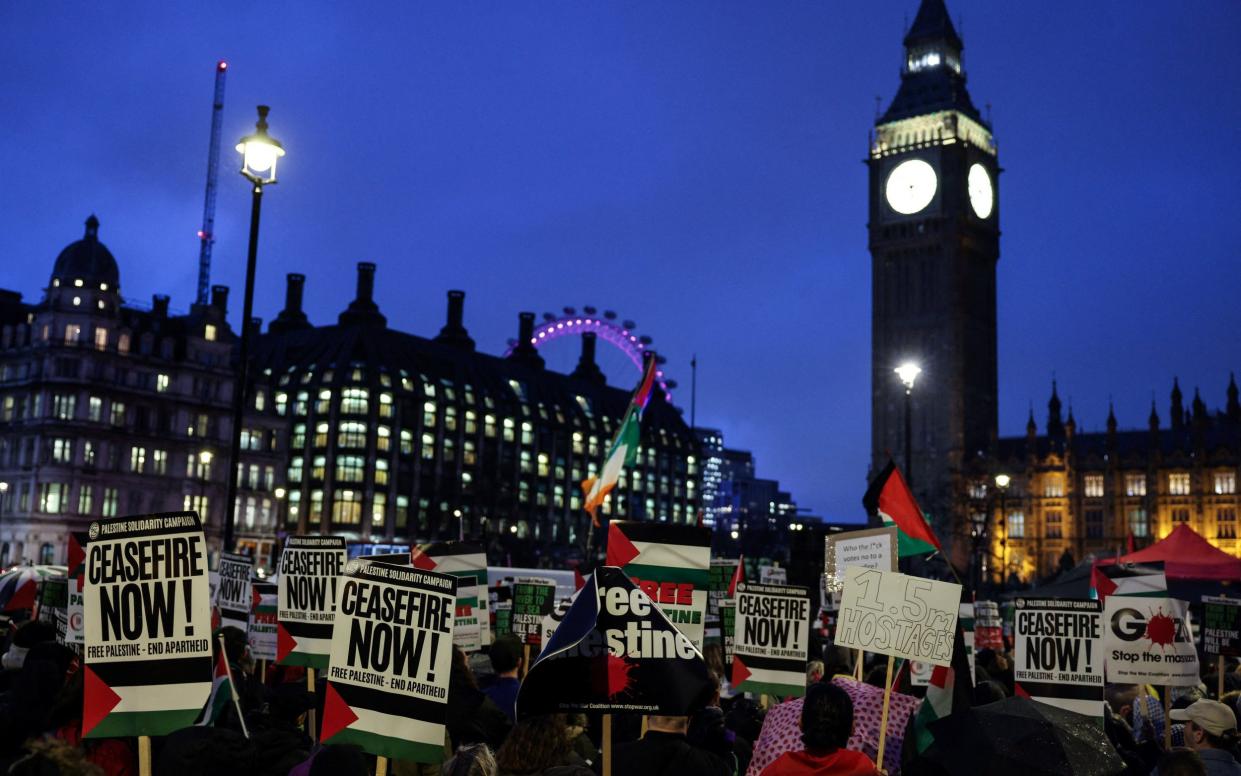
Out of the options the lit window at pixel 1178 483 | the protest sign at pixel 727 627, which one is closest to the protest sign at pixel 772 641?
the protest sign at pixel 727 627

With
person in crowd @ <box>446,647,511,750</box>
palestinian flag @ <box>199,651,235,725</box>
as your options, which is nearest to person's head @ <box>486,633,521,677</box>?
person in crowd @ <box>446,647,511,750</box>

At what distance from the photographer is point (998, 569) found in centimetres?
13012

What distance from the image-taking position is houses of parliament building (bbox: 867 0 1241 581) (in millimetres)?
128750

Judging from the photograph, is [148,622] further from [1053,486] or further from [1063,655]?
[1053,486]

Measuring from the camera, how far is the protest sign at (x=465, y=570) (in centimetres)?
1662

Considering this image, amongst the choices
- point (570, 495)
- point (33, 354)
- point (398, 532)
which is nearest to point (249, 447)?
point (33, 354)

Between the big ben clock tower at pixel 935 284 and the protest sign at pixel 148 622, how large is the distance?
12979 cm

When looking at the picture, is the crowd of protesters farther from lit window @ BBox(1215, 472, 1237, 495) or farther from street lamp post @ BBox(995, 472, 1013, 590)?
lit window @ BBox(1215, 472, 1237, 495)

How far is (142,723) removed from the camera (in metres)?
7.93

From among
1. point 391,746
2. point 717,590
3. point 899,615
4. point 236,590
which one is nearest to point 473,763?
point 391,746

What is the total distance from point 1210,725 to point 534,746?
4717 millimetres

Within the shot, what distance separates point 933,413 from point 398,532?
188ft

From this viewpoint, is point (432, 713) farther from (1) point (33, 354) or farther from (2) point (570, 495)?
(2) point (570, 495)

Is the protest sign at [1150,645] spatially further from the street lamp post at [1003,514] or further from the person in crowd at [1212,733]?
the street lamp post at [1003,514]
